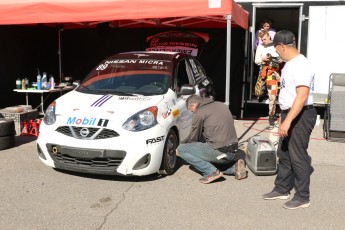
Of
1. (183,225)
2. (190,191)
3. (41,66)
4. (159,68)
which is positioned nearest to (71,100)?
(159,68)

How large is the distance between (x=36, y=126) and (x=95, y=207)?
3.85 metres

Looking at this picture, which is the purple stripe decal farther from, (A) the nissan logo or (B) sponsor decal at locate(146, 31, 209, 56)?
(B) sponsor decal at locate(146, 31, 209, 56)

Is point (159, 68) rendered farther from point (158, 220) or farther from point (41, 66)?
point (41, 66)

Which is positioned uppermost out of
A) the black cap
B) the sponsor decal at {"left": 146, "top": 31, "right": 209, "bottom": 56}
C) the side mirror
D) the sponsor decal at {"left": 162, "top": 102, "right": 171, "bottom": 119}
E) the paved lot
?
the sponsor decal at {"left": 146, "top": 31, "right": 209, "bottom": 56}

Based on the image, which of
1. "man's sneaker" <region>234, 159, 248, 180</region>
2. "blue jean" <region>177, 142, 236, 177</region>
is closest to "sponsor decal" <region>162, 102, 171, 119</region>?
"blue jean" <region>177, 142, 236, 177</region>

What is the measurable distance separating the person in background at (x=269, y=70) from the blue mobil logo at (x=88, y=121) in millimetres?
4798

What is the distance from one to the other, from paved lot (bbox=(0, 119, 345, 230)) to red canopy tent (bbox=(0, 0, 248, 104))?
191cm

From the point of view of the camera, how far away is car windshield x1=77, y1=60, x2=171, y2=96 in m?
5.72

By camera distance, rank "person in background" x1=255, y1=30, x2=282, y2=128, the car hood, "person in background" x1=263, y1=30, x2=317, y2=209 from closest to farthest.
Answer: "person in background" x1=263, y1=30, x2=317, y2=209 < the car hood < "person in background" x1=255, y1=30, x2=282, y2=128

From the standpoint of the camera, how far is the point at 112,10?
22.7 ft

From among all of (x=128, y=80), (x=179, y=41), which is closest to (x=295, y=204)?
(x=128, y=80)

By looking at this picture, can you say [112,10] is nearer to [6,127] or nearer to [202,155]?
[6,127]

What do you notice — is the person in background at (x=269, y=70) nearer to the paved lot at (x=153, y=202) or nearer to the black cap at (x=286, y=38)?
the paved lot at (x=153, y=202)

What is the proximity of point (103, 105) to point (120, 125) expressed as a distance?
488 millimetres
